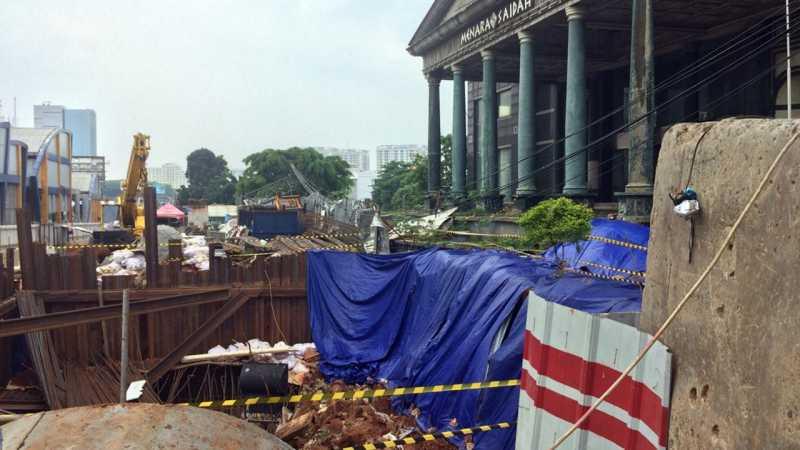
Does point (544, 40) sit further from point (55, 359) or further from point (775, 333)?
point (775, 333)

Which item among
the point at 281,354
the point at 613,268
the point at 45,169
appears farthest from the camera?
the point at 45,169

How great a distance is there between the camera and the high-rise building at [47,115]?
18650cm

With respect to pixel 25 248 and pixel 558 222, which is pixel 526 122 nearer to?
pixel 558 222

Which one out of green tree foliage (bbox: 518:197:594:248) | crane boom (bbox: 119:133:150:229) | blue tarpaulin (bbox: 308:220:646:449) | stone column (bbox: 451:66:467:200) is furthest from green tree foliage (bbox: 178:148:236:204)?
green tree foliage (bbox: 518:197:594:248)

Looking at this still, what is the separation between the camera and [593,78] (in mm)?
25125

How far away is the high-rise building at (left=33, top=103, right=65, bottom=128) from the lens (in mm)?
186500

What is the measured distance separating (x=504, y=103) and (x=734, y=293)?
27562 millimetres

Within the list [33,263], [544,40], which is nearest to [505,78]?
[544,40]

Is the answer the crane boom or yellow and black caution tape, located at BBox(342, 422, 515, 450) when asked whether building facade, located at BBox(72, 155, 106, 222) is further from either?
yellow and black caution tape, located at BBox(342, 422, 515, 450)

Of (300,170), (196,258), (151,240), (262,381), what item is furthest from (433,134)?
(300,170)

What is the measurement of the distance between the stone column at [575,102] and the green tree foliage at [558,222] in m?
8.76

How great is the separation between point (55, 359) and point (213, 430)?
7371 millimetres

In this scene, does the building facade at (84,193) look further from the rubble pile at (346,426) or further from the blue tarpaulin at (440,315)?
the rubble pile at (346,426)

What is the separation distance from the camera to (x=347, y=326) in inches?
429
